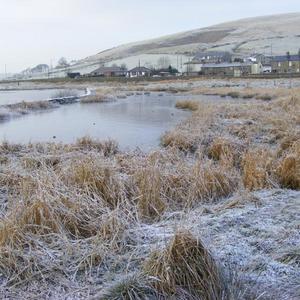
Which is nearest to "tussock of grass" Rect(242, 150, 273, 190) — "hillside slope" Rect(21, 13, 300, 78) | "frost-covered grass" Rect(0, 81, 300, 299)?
"frost-covered grass" Rect(0, 81, 300, 299)

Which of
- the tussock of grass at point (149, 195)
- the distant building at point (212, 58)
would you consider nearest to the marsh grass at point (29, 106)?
the tussock of grass at point (149, 195)

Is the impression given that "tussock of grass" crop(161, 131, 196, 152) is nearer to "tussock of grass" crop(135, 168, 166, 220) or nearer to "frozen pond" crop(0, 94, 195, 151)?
"frozen pond" crop(0, 94, 195, 151)

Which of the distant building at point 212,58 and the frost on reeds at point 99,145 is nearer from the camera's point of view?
the frost on reeds at point 99,145

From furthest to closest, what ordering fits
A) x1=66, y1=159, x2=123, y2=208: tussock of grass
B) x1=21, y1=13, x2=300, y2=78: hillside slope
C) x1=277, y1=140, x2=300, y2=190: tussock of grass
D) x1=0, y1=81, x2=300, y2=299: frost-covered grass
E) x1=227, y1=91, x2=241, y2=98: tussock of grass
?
x1=21, y1=13, x2=300, y2=78: hillside slope → x1=227, y1=91, x2=241, y2=98: tussock of grass → x1=277, y1=140, x2=300, y2=190: tussock of grass → x1=66, y1=159, x2=123, y2=208: tussock of grass → x1=0, y1=81, x2=300, y2=299: frost-covered grass

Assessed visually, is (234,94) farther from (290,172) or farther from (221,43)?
(221,43)

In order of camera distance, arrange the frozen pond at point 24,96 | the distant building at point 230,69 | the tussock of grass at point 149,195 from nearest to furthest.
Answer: the tussock of grass at point 149,195 < the frozen pond at point 24,96 < the distant building at point 230,69

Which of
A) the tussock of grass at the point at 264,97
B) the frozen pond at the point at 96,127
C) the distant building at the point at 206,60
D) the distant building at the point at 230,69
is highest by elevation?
the distant building at the point at 206,60

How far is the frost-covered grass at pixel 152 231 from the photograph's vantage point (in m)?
3.52

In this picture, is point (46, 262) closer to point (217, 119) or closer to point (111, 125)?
point (217, 119)

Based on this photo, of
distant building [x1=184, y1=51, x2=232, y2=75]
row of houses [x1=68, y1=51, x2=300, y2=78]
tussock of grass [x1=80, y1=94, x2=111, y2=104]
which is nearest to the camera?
tussock of grass [x1=80, y1=94, x2=111, y2=104]

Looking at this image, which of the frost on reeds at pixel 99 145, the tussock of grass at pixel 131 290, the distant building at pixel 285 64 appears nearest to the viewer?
the tussock of grass at pixel 131 290

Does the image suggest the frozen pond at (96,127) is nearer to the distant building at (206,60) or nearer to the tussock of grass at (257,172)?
the tussock of grass at (257,172)

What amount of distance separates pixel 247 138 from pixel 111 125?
787 centimetres

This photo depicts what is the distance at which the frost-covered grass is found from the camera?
3.52 meters
